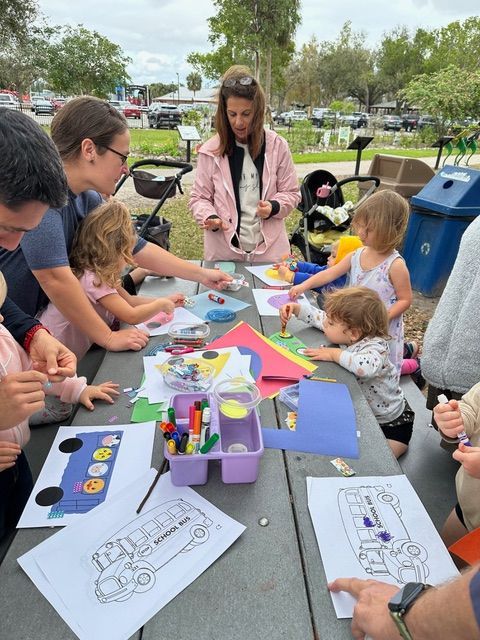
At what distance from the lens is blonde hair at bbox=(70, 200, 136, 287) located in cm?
191

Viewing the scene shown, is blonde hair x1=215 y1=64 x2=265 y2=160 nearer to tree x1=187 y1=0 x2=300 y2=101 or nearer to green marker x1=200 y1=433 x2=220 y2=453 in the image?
green marker x1=200 y1=433 x2=220 y2=453

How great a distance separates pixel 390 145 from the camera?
65.3 feet

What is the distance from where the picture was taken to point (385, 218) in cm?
226

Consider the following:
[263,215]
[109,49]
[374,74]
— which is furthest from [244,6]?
[374,74]

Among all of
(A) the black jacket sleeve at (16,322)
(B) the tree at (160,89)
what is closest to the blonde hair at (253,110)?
(A) the black jacket sleeve at (16,322)

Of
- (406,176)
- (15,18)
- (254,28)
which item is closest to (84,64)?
(15,18)

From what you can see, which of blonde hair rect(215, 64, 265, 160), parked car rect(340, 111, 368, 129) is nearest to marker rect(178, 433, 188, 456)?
blonde hair rect(215, 64, 265, 160)

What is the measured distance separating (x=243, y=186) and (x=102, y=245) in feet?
4.05

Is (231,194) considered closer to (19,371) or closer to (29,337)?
(29,337)

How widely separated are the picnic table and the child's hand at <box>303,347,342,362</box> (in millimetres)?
452

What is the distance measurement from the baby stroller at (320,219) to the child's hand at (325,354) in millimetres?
2307

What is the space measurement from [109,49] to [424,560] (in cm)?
2844

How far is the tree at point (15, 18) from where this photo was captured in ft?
62.6

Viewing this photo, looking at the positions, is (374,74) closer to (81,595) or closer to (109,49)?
(109,49)
